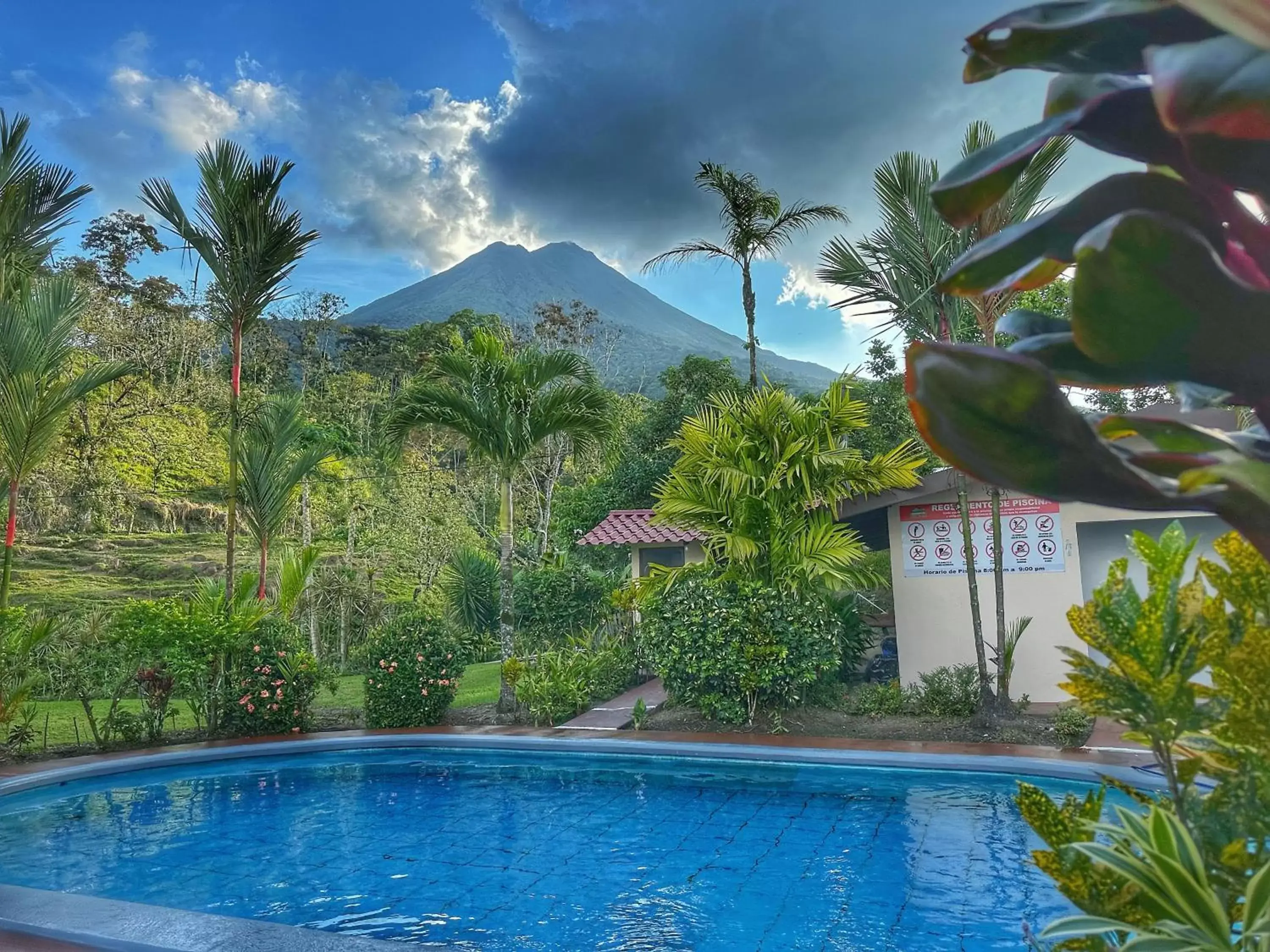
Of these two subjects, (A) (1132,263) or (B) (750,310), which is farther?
(B) (750,310)

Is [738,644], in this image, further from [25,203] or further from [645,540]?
[25,203]

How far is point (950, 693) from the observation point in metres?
9.22

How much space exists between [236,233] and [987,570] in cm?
1007

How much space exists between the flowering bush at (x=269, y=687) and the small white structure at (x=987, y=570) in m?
7.42

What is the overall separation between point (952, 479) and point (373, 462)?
659 inches

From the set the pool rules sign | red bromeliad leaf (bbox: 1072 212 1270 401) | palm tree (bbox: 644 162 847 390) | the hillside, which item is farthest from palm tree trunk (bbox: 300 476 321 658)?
the hillside

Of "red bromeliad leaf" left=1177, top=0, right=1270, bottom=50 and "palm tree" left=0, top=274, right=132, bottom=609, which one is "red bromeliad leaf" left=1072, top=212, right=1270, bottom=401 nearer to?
"red bromeliad leaf" left=1177, top=0, right=1270, bottom=50

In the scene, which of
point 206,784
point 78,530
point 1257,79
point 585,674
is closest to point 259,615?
point 206,784

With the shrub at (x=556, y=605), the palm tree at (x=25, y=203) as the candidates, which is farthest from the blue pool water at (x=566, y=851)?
the shrub at (x=556, y=605)

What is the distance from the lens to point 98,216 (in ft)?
87.0

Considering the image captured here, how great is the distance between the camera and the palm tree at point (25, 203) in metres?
8.39

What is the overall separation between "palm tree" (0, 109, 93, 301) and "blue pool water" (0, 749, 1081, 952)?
5644mm

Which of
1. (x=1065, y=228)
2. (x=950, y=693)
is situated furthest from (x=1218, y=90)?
(x=950, y=693)

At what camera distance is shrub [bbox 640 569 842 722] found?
356 inches
